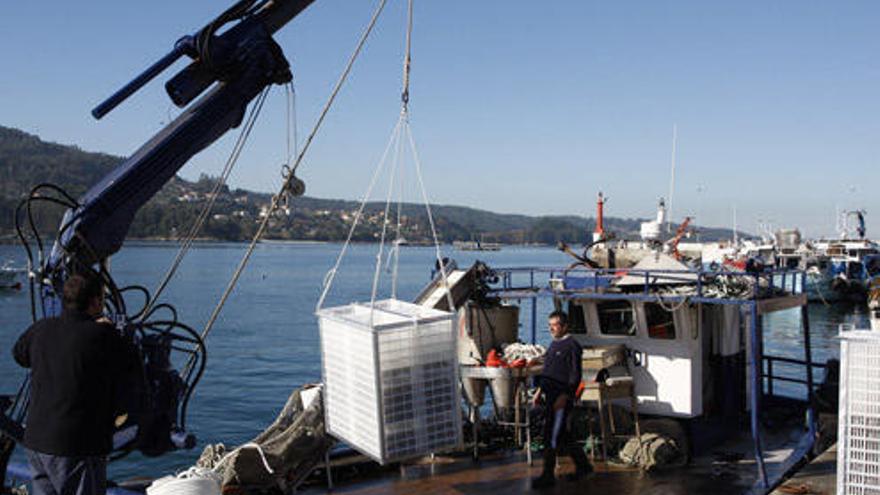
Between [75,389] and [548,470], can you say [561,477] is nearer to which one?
[548,470]

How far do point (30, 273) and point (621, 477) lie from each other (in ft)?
20.9

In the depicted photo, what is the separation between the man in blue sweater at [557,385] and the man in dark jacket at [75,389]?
4916 millimetres

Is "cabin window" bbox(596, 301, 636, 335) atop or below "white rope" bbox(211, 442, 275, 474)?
atop

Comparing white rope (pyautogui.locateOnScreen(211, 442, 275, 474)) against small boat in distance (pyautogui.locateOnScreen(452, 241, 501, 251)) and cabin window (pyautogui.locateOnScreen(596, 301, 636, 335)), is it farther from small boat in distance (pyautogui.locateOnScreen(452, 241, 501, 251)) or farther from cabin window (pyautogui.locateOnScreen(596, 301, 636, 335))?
small boat in distance (pyautogui.locateOnScreen(452, 241, 501, 251))

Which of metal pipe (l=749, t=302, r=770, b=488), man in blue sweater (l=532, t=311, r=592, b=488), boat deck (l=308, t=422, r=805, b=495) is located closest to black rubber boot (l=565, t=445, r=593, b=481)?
boat deck (l=308, t=422, r=805, b=495)

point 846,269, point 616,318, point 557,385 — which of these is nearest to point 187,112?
point 557,385

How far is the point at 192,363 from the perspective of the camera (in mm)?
7590

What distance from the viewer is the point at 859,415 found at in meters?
6.67

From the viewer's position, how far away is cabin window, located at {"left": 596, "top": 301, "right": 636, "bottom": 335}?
11.2 m

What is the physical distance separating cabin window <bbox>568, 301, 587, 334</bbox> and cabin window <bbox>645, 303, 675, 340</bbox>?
938 mm

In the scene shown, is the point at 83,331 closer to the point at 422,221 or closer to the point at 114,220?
the point at 114,220

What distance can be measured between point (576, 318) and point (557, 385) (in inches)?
110

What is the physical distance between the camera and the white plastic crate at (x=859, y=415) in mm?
6590

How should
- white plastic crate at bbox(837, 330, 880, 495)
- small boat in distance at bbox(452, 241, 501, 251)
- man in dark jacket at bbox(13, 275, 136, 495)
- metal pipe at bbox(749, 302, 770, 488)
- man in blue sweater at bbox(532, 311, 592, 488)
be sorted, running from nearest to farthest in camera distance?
man in dark jacket at bbox(13, 275, 136, 495)
white plastic crate at bbox(837, 330, 880, 495)
man in blue sweater at bbox(532, 311, 592, 488)
metal pipe at bbox(749, 302, 770, 488)
small boat in distance at bbox(452, 241, 501, 251)
